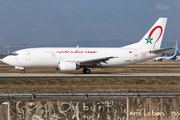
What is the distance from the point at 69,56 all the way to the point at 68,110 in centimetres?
2679

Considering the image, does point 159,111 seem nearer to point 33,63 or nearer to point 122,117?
point 122,117

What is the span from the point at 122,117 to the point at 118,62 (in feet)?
92.1

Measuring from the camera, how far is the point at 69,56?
39.0m

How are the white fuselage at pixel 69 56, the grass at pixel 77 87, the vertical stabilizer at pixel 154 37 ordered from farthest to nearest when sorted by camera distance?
1. the vertical stabilizer at pixel 154 37
2. the white fuselage at pixel 69 56
3. the grass at pixel 77 87

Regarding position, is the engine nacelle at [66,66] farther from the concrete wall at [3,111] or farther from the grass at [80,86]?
the concrete wall at [3,111]

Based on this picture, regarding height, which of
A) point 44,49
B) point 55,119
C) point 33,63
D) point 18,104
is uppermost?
point 44,49

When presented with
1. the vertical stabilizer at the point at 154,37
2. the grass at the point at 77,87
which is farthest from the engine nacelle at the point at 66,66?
the vertical stabilizer at the point at 154,37

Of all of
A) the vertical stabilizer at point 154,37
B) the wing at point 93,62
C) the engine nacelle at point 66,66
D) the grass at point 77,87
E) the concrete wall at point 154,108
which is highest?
the vertical stabilizer at point 154,37

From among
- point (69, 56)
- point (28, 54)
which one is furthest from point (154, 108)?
point (28, 54)

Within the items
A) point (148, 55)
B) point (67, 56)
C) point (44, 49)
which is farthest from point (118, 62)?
point (44, 49)

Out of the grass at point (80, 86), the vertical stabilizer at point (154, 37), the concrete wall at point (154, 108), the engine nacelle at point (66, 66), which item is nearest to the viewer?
the concrete wall at point (154, 108)

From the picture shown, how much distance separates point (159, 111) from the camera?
13102mm

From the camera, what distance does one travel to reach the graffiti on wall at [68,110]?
1227 cm

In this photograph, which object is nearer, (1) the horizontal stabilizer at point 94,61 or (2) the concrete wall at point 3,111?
(2) the concrete wall at point 3,111
